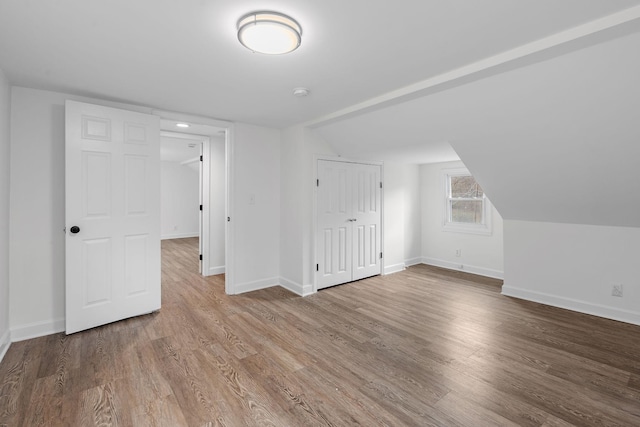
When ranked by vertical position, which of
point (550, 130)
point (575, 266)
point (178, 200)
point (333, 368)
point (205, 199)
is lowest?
point (333, 368)

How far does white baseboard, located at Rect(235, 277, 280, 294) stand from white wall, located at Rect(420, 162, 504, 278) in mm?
3032

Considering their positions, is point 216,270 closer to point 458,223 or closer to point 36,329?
point 36,329

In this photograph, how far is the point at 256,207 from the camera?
414 centimetres

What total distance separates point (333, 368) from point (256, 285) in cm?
214

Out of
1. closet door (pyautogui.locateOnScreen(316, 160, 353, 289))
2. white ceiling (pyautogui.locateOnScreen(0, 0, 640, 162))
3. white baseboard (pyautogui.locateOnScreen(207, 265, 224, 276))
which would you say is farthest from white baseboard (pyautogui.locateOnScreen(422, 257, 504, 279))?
white baseboard (pyautogui.locateOnScreen(207, 265, 224, 276))

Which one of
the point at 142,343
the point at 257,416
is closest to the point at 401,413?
the point at 257,416

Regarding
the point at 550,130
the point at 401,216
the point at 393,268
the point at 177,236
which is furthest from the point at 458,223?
the point at 177,236

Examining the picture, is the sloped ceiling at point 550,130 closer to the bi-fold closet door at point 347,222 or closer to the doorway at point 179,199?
the bi-fold closet door at point 347,222

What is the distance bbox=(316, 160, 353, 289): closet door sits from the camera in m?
4.13

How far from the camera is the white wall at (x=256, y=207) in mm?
3965

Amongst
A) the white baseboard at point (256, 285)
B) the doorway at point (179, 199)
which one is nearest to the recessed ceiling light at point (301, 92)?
the white baseboard at point (256, 285)

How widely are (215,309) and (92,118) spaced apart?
7.55 feet

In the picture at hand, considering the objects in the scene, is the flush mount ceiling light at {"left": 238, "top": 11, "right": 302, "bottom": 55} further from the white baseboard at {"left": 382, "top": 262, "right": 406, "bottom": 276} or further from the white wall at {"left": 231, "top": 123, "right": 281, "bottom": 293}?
the white baseboard at {"left": 382, "top": 262, "right": 406, "bottom": 276}

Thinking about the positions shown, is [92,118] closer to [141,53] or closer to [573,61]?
[141,53]
